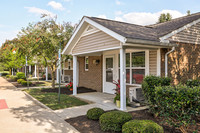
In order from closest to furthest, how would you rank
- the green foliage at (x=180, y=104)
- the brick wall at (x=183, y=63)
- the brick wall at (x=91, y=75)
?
the green foliage at (x=180, y=104)
the brick wall at (x=183, y=63)
the brick wall at (x=91, y=75)

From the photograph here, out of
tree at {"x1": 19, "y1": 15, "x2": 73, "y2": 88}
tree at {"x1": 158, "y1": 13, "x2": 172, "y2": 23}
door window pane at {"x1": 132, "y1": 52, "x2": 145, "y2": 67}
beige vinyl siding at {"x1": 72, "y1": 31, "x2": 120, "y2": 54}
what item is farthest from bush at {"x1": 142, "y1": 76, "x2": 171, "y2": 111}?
tree at {"x1": 158, "y1": 13, "x2": 172, "y2": 23}

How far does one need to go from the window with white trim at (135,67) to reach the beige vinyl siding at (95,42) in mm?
1712

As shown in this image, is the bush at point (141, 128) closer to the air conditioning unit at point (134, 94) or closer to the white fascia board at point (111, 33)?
the white fascia board at point (111, 33)

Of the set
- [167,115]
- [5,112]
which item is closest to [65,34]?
[5,112]

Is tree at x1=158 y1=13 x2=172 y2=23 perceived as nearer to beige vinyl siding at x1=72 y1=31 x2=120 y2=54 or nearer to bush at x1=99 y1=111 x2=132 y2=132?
beige vinyl siding at x1=72 y1=31 x2=120 y2=54

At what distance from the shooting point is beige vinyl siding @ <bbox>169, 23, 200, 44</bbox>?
7441 millimetres

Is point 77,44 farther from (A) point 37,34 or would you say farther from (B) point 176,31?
(B) point 176,31

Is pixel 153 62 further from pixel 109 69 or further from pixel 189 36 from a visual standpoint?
pixel 109 69

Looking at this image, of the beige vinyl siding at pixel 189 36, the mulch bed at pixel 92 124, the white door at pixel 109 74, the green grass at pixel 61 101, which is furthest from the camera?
the white door at pixel 109 74

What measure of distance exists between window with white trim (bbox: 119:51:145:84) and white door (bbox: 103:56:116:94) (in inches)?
57.2

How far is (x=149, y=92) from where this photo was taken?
17.3 ft

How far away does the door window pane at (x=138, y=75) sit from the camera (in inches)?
299

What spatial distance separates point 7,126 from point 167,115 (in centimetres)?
451

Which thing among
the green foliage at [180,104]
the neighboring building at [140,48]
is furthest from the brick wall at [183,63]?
the green foliage at [180,104]
